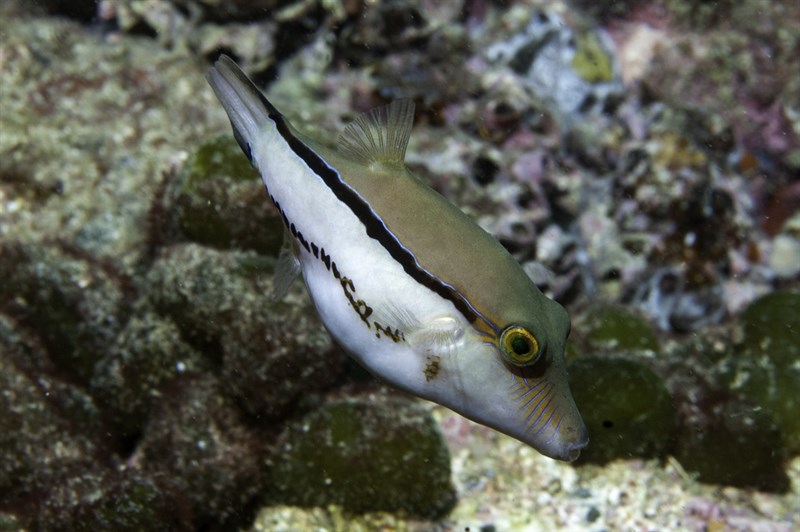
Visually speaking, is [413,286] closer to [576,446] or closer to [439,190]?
Result: [576,446]

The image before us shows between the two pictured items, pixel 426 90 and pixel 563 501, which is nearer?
pixel 563 501

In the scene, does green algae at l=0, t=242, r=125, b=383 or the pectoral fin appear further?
green algae at l=0, t=242, r=125, b=383

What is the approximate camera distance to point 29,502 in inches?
146

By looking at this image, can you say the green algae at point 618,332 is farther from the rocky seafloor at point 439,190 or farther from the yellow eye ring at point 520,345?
the yellow eye ring at point 520,345

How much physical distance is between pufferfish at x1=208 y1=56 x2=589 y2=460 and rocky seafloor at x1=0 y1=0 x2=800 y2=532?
65cm

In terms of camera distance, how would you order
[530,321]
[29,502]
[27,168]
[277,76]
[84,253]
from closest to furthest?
1. [530,321]
2. [29,502]
3. [84,253]
4. [27,168]
5. [277,76]

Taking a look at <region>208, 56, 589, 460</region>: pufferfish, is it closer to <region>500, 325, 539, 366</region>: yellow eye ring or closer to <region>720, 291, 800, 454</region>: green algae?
<region>500, 325, 539, 366</region>: yellow eye ring

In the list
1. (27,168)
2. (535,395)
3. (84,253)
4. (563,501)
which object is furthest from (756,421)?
(27,168)

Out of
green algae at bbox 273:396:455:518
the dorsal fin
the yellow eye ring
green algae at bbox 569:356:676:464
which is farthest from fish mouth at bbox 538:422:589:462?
green algae at bbox 569:356:676:464

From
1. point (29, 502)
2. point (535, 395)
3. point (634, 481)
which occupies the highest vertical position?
point (535, 395)

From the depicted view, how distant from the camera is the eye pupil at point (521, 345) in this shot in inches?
85.8

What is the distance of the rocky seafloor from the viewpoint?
404cm

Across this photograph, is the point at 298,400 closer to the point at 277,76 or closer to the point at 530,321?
the point at 530,321

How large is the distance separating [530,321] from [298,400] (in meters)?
2.43
